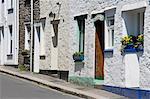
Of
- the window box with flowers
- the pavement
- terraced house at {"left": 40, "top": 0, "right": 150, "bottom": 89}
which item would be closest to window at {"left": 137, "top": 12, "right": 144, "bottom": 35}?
terraced house at {"left": 40, "top": 0, "right": 150, "bottom": 89}

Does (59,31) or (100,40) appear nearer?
(100,40)

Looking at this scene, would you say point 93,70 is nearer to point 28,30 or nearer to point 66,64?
point 66,64

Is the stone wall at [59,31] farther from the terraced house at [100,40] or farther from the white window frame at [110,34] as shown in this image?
the white window frame at [110,34]

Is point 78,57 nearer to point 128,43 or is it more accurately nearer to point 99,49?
point 99,49

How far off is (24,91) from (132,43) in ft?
16.6

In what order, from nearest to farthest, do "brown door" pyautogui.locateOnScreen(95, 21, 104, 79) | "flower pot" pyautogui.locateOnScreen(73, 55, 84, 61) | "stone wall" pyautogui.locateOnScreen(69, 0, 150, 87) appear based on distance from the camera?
"stone wall" pyautogui.locateOnScreen(69, 0, 150, 87), "brown door" pyautogui.locateOnScreen(95, 21, 104, 79), "flower pot" pyautogui.locateOnScreen(73, 55, 84, 61)

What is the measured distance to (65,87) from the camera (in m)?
19.9

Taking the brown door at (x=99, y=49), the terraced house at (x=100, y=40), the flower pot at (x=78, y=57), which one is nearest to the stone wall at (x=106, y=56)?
the terraced house at (x=100, y=40)

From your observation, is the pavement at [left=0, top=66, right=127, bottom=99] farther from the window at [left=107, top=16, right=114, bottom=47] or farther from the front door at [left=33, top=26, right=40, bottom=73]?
the window at [left=107, top=16, right=114, bottom=47]

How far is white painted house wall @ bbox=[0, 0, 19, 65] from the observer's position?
98.3 feet

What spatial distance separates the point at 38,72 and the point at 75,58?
569 cm

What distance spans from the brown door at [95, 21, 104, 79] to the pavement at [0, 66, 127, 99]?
0.80 metres

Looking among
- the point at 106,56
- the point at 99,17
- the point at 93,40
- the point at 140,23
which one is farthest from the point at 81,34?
the point at 140,23

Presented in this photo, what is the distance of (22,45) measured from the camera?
29.1m
